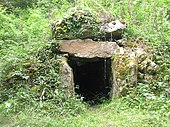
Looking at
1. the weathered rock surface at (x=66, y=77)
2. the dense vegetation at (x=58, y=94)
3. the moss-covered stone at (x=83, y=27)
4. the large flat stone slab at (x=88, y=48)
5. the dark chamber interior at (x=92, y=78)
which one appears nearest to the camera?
the dense vegetation at (x=58, y=94)

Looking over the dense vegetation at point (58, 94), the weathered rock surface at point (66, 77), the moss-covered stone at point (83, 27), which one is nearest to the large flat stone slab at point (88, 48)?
the moss-covered stone at point (83, 27)

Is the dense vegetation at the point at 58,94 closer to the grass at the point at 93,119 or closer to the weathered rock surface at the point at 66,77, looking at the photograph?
the grass at the point at 93,119

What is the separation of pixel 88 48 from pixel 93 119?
2055 millimetres

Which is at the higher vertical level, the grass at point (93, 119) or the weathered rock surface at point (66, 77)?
the weathered rock surface at point (66, 77)

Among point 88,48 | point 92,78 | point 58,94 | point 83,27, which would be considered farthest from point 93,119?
point 92,78

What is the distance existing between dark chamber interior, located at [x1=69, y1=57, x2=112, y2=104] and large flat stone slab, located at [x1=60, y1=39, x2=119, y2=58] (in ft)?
0.82

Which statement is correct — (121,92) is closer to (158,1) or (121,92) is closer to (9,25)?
(158,1)

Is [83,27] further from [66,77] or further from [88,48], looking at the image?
[66,77]

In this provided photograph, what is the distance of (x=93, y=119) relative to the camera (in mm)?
5191

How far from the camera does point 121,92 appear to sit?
20.4 feet

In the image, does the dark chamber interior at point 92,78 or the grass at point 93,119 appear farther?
the dark chamber interior at point 92,78

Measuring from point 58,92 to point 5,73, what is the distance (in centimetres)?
148

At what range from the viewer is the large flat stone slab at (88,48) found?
6651mm

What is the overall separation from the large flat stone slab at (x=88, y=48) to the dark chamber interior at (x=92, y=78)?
0.25 metres
